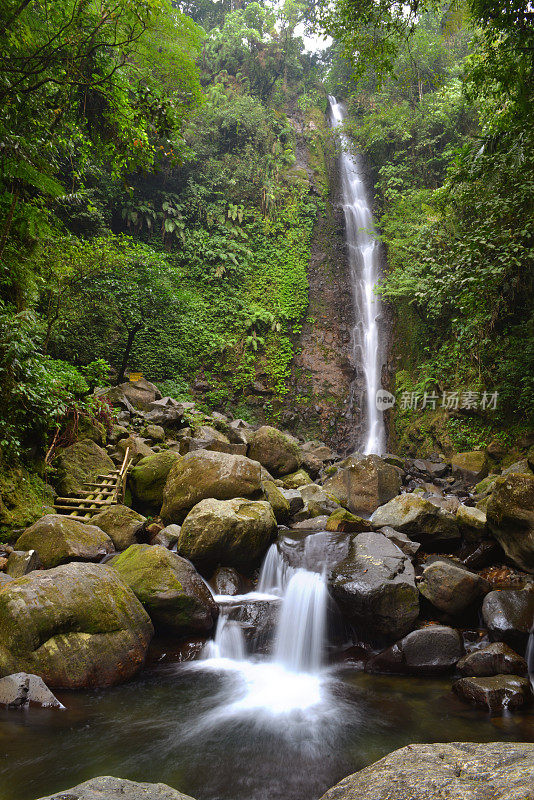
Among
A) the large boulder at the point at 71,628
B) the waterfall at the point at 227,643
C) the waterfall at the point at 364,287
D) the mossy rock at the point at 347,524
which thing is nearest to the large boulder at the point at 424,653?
the waterfall at the point at 227,643

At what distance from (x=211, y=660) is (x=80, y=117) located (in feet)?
26.3

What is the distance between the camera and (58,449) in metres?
7.61

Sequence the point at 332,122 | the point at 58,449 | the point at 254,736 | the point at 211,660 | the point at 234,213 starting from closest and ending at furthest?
the point at 254,736, the point at 211,660, the point at 58,449, the point at 234,213, the point at 332,122

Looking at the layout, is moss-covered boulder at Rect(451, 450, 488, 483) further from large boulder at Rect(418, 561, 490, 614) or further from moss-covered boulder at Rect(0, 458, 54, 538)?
moss-covered boulder at Rect(0, 458, 54, 538)

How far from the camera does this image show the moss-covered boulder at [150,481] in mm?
7699

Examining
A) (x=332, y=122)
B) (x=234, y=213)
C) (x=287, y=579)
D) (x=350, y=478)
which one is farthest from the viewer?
(x=332, y=122)

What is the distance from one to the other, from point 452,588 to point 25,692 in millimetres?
4575

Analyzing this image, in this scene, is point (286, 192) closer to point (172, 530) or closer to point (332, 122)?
point (332, 122)

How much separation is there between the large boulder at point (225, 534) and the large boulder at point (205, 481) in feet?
1.79

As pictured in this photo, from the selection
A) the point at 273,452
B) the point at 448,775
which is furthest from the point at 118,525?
the point at 448,775

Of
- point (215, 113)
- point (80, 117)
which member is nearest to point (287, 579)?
point (80, 117)

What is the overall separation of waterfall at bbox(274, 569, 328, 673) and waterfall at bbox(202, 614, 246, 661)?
0.48 meters

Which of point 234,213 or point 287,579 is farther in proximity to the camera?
point 234,213

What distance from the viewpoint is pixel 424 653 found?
4582 mm
